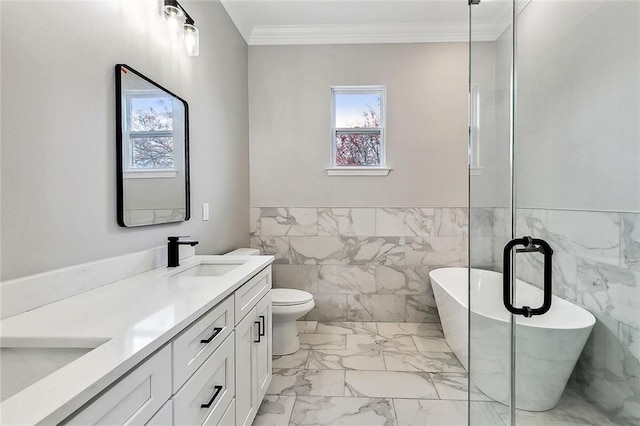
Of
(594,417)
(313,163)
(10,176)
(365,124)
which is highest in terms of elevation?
(365,124)

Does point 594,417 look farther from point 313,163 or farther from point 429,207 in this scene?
point 313,163

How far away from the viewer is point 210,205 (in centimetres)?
240

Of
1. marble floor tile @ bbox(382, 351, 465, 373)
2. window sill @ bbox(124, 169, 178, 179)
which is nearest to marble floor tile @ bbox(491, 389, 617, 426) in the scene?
marble floor tile @ bbox(382, 351, 465, 373)

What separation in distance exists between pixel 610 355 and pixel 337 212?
2236 mm

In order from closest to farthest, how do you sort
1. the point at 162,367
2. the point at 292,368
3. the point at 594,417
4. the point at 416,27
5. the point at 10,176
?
the point at 162,367 < the point at 10,176 < the point at 594,417 < the point at 292,368 < the point at 416,27

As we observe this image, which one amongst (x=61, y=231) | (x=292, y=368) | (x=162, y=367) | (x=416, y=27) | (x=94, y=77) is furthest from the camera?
(x=416, y=27)

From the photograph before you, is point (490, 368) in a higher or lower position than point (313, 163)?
lower

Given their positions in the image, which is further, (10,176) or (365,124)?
(365,124)

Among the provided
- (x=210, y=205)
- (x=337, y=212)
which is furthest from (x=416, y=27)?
(x=210, y=205)

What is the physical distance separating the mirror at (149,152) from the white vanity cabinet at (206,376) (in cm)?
63

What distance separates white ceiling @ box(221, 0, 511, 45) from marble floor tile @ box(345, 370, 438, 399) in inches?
119

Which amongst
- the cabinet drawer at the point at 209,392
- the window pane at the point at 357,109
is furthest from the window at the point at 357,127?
the cabinet drawer at the point at 209,392

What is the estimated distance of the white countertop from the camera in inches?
20.7

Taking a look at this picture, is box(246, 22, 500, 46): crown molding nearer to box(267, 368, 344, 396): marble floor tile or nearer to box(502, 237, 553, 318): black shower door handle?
box(502, 237, 553, 318): black shower door handle
